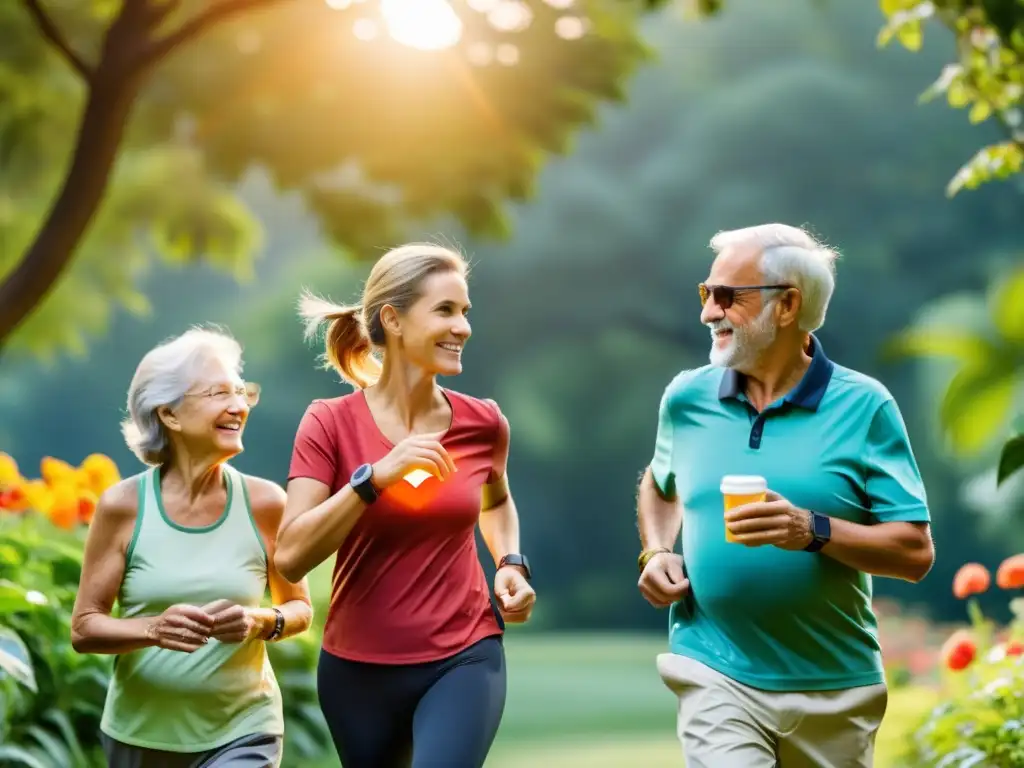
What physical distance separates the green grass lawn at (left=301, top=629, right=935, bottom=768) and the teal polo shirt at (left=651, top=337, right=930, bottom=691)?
3306 millimetres

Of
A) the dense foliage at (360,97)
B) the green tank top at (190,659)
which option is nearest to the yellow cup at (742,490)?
the green tank top at (190,659)

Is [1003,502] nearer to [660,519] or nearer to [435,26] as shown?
[435,26]

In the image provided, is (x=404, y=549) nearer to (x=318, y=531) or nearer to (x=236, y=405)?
(x=318, y=531)

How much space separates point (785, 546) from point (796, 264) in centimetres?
74

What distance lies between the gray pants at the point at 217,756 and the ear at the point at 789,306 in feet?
5.45

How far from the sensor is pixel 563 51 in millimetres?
14031

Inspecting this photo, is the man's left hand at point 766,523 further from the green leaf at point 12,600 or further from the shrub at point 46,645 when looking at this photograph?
the green leaf at point 12,600

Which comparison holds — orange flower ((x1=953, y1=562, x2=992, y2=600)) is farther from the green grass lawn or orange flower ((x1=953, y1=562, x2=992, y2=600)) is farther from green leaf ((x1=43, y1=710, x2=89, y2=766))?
green leaf ((x1=43, y1=710, x2=89, y2=766))

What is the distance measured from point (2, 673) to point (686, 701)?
254 cm

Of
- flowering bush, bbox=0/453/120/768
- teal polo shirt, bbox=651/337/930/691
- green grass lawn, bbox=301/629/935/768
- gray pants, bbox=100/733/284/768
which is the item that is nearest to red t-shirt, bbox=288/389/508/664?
gray pants, bbox=100/733/284/768

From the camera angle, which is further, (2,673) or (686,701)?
(2,673)

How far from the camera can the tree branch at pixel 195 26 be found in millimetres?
10164

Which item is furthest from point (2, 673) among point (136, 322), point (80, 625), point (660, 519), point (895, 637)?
point (136, 322)

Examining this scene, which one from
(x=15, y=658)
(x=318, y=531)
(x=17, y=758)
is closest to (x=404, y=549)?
(x=318, y=531)
